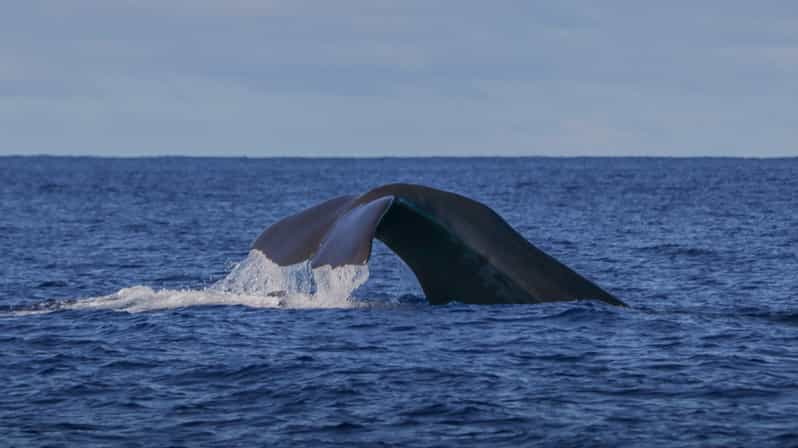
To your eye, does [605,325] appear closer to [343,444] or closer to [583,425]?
[583,425]

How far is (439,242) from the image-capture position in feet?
50.0

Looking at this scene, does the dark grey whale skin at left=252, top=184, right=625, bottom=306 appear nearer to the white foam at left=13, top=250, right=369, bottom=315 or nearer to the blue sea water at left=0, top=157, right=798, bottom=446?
the blue sea water at left=0, top=157, right=798, bottom=446

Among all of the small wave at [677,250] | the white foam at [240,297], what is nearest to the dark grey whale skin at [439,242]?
the white foam at [240,297]

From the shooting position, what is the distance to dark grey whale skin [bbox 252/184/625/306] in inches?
564

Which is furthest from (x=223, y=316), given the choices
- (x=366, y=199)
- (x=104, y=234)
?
(x=104, y=234)

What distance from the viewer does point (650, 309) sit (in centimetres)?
1927

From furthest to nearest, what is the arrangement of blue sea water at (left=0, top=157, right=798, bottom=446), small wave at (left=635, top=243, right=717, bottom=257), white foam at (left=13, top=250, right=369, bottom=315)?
small wave at (left=635, top=243, right=717, bottom=257) → white foam at (left=13, top=250, right=369, bottom=315) → blue sea water at (left=0, top=157, right=798, bottom=446)

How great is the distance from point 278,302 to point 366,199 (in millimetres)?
4558

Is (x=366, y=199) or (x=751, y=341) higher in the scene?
(x=366, y=199)

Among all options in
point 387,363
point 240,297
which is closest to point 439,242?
point 387,363

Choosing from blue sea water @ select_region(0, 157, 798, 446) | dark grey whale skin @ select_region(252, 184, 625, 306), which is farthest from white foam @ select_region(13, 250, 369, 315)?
dark grey whale skin @ select_region(252, 184, 625, 306)

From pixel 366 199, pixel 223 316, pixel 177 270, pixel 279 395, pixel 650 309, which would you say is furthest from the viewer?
pixel 177 270

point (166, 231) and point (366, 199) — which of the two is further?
point (166, 231)

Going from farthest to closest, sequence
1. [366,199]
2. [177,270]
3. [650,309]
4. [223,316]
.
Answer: [177,270], [650,309], [223,316], [366,199]
